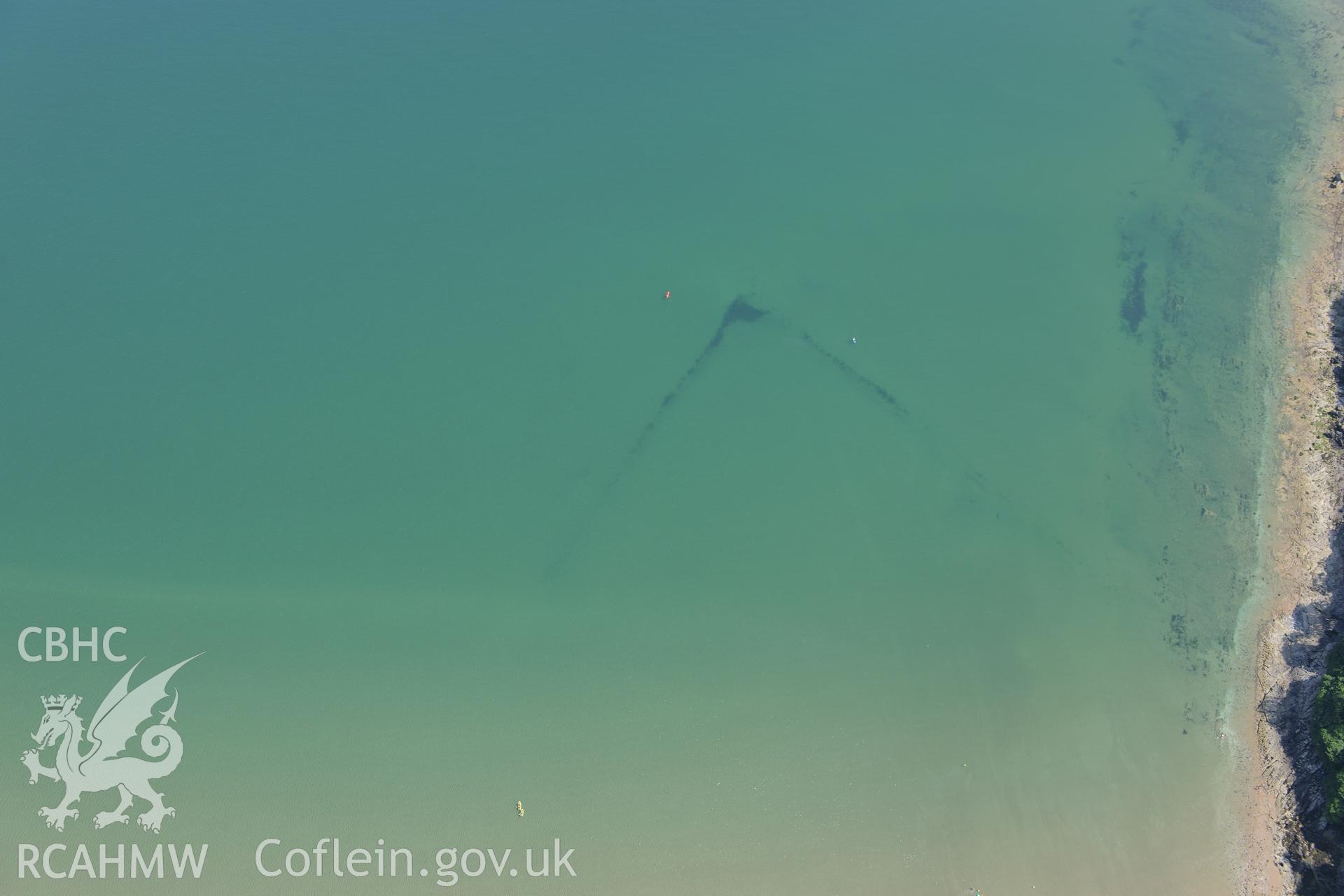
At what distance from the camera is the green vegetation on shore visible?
742cm

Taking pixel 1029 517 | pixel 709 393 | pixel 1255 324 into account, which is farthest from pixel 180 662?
pixel 1255 324

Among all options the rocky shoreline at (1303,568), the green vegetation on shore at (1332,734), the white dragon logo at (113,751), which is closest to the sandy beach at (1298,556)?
the rocky shoreline at (1303,568)

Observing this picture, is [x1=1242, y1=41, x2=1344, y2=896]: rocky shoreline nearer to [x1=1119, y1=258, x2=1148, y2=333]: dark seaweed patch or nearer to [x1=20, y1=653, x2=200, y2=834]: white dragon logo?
[x1=1119, y1=258, x2=1148, y2=333]: dark seaweed patch

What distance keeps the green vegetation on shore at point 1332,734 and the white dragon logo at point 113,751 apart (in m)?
10.8

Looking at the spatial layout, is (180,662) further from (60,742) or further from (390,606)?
(390,606)

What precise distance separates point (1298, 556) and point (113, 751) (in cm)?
1226

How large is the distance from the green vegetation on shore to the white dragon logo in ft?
35.3

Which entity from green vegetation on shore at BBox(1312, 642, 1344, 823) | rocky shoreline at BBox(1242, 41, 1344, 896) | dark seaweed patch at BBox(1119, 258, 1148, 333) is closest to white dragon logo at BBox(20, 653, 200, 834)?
rocky shoreline at BBox(1242, 41, 1344, 896)

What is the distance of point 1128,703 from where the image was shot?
8430 mm

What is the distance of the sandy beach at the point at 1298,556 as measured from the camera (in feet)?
25.3

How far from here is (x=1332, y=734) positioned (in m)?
7.55

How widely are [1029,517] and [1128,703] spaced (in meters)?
2.12

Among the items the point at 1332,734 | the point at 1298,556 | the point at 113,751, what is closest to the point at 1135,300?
the point at 1298,556

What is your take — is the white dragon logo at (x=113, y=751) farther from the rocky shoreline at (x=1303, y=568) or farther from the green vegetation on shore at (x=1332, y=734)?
the green vegetation on shore at (x=1332, y=734)
